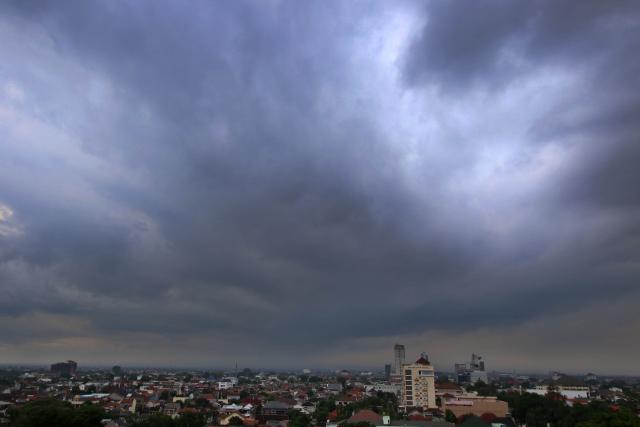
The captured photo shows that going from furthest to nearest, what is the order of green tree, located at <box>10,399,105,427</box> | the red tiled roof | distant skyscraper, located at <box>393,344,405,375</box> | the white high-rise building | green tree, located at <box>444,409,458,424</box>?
distant skyscraper, located at <box>393,344,405,375</box> < the white high-rise building < green tree, located at <box>444,409,458,424</box> < the red tiled roof < green tree, located at <box>10,399,105,427</box>

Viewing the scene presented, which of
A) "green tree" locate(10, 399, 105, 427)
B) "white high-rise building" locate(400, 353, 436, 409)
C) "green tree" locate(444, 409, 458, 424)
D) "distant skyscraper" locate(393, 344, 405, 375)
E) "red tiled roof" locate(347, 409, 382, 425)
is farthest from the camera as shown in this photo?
"distant skyscraper" locate(393, 344, 405, 375)

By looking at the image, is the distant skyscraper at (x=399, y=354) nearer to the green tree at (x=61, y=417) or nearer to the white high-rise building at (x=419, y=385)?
the white high-rise building at (x=419, y=385)

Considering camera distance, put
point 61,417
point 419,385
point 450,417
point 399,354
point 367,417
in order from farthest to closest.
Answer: point 399,354 → point 419,385 → point 450,417 → point 367,417 → point 61,417

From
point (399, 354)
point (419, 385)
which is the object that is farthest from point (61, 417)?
point (399, 354)

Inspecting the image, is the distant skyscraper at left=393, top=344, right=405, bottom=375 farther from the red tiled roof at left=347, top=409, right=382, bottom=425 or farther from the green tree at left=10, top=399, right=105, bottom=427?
the green tree at left=10, top=399, right=105, bottom=427

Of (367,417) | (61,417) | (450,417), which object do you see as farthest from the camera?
(450,417)

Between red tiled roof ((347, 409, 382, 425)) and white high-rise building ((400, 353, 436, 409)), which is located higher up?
white high-rise building ((400, 353, 436, 409))

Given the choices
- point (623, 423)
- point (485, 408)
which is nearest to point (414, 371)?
point (485, 408)

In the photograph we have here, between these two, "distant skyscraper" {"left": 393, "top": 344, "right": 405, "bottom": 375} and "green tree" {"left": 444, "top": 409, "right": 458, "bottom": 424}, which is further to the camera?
"distant skyscraper" {"left": 393, "top": 344, "right": 405, "bottom": 375}

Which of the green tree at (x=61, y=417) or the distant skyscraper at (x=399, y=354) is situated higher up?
the distant skyscraper at (x=399, y=354)

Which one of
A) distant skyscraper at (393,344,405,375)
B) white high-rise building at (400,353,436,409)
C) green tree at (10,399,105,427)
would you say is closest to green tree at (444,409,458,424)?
white high-rise building at (400,353,436,409)

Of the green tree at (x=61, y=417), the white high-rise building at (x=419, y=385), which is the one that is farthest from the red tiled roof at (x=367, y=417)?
the green tree at (x=61, y=417)

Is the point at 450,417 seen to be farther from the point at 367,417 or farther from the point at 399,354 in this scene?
the point at 399,354
